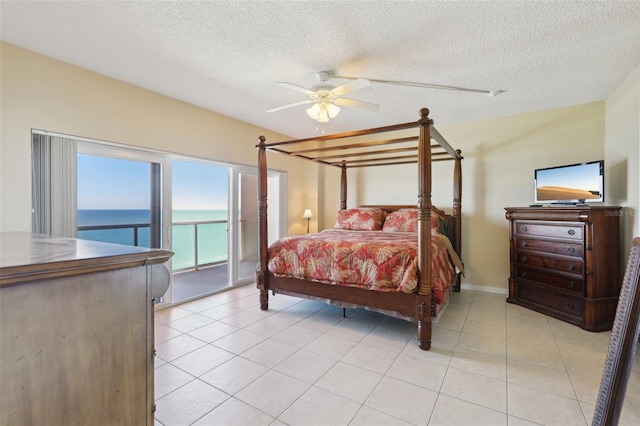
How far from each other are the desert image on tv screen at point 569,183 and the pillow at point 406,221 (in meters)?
1.15

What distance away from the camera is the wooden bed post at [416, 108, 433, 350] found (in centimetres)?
233

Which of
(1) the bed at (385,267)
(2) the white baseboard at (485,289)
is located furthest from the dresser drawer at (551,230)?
(2) the white baseboard at (485,289)

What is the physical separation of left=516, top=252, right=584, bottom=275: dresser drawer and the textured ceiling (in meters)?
1.81

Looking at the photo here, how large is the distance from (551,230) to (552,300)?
747 mm

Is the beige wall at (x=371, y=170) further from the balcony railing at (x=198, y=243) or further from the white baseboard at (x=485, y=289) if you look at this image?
the balcony railing at (x=198, y=243)

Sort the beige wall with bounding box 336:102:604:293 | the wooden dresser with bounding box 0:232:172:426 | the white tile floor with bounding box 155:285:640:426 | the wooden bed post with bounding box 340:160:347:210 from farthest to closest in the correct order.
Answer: the wooden bed post with bounding box 340:160:347:210
the beige wall with bounding box 336:102:604:293
the white tile floor with bounding box 155:285:640:426
the wooden dresser with bounding box 0:232:172:426

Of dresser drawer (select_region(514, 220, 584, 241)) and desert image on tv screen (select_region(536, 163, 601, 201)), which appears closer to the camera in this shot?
dresser drawer (select_region(514, 220, 584, 241))

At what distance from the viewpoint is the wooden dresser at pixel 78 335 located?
2.08ft

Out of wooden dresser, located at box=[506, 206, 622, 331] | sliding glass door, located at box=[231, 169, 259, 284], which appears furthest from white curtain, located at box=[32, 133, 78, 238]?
wooden dresser, located at box=[506, 206, 622, 331]

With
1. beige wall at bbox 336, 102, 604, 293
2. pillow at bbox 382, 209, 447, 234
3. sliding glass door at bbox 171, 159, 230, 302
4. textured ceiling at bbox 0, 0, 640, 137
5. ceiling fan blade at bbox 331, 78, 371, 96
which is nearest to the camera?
textured ceiling at bbox 0, 0, 640, 137

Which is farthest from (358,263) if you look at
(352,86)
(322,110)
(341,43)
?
(341,43)

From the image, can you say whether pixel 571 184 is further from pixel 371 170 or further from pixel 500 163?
pixel 371 170

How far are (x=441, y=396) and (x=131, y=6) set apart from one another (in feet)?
10.4

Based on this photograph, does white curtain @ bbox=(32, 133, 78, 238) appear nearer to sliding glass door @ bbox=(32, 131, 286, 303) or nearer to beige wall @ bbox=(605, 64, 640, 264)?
sliding glass door @ bbox=(32, 131, 286, 303)
